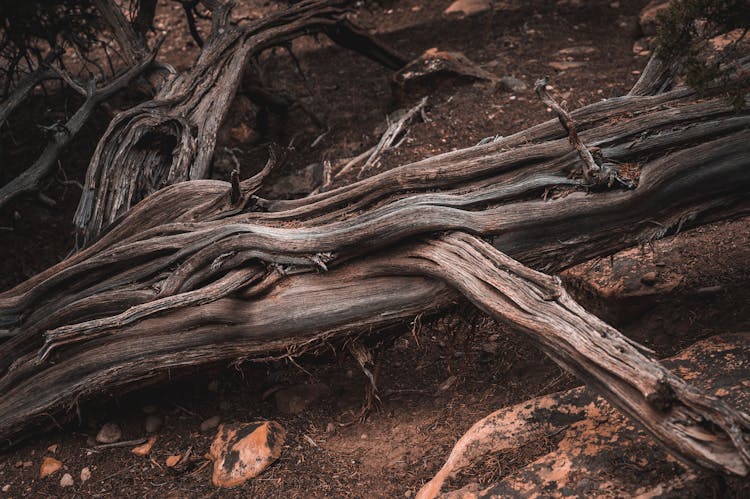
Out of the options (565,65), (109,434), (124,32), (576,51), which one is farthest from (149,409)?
(576,51)

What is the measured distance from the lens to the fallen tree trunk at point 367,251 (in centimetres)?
355

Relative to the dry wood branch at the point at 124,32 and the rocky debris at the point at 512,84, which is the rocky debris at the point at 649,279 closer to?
the rocky debris at the point at 512,84

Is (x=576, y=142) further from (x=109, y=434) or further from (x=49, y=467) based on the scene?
(x=49, y=467)

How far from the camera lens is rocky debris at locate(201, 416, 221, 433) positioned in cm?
400

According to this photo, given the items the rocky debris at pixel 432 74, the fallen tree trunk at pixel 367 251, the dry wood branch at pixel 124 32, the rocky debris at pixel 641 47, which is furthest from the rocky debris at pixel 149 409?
the rocky debris at pixel 641 47

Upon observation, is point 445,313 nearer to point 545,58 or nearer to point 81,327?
point 81,327

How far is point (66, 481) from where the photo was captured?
380 cm

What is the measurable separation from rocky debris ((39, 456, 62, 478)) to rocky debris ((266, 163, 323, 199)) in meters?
2.83

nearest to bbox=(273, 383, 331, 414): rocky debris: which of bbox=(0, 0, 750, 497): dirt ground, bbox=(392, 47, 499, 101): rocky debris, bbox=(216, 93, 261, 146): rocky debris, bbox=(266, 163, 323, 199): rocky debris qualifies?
bbox=(0, 0, 750, 497): dirt ground

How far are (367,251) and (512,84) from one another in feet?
12.3

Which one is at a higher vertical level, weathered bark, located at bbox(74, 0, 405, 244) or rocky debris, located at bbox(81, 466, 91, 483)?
weathered bark, located at bbox(74, 0, 405, 244)

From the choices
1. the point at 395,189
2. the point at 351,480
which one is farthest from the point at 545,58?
the point at 351,480

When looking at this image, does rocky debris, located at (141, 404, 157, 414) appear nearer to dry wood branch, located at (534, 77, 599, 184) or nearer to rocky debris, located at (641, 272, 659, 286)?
dry wood branch, located at (534, 77, 599, 184)

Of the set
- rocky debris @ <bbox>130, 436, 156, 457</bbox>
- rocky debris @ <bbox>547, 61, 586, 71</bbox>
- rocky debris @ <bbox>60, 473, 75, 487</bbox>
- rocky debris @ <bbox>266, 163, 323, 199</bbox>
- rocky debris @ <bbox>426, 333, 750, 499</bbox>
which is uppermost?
rocky debris @ <bbox>266, 163, 323, 199</bbox>
